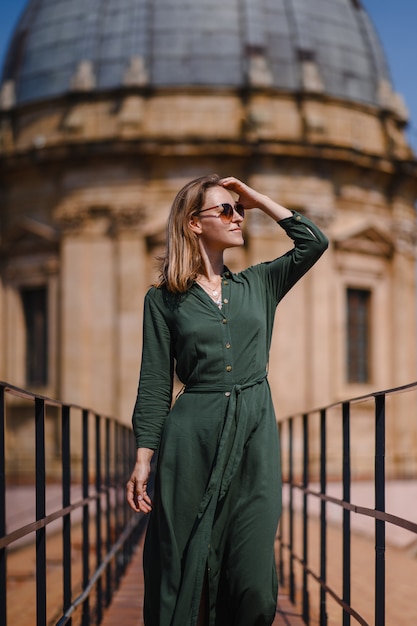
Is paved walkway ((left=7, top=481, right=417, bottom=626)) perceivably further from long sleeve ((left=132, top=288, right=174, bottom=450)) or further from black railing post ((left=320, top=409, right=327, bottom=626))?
long sleeve ((left=132, top=288, right=174, bottom=450))

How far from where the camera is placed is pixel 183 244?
4.75m

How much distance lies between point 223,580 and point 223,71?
25.2 meters

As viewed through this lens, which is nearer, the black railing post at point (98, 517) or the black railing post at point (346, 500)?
the black railing post at point (346, 500)

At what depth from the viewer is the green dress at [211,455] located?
445 centimetres

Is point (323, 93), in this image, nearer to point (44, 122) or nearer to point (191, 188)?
point (44, 122)

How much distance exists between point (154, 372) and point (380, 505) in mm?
1075

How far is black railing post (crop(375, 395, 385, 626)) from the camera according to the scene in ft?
16.5

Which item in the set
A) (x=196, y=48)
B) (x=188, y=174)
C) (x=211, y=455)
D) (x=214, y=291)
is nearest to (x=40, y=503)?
(x=211, y=455)

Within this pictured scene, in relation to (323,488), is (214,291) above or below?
above

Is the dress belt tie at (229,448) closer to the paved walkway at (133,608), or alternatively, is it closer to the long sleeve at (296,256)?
the long sleeve at (296,256)

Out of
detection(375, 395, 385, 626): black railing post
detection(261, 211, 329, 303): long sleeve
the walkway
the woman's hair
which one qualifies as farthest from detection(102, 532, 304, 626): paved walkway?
the woman's hair

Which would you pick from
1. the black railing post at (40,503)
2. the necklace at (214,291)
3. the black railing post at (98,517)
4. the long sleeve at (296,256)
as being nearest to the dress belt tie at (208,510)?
the necklace at (214,291)

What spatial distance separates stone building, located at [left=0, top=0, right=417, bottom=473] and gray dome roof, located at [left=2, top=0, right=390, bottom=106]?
0.04 meters

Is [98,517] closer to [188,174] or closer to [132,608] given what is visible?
[132,608]
